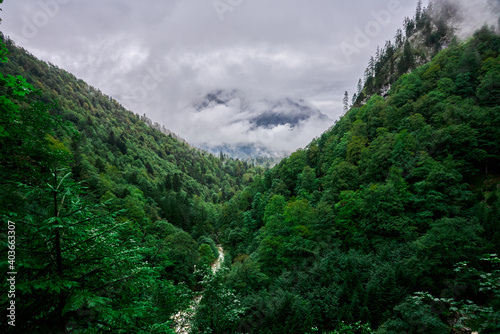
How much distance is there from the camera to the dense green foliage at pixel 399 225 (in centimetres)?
1638

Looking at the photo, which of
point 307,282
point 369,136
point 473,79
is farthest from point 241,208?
point 473,79

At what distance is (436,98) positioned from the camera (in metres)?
36.3

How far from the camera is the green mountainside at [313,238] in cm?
437

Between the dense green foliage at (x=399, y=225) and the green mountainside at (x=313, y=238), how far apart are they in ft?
0.49

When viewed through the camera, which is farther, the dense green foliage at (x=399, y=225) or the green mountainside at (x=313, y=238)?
the dense green foliage at (x=399, y=225)

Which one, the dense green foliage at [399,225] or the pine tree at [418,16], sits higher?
the pine tree at [418,16]

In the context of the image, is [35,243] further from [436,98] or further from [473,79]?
[473,79]

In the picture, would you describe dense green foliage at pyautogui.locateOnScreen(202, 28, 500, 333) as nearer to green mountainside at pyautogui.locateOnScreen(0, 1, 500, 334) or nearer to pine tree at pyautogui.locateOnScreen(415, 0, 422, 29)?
green mountainside at pyautogui.locateOnScreen(0, 1, 500, 334)

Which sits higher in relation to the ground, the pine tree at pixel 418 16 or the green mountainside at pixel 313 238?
the pine tree at pixel 418 16

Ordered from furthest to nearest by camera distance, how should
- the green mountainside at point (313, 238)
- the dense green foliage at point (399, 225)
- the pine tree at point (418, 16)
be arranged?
the pine tree at point (418, 16)
the dense green foliage at point (399, 225)
the green mountainside at point (313, 238)

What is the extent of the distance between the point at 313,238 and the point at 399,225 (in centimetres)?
1003

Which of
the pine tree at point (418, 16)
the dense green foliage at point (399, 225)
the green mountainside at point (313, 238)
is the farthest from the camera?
the pine tree at point (418, 16)

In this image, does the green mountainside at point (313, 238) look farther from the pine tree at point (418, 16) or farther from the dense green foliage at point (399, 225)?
the pine tree at point (418, 16)

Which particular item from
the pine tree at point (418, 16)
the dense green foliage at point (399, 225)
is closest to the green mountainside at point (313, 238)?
the dense green foliage at point (399, 225)
